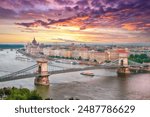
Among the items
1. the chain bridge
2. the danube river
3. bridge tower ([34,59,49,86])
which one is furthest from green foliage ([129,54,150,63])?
bridge tower ([34,59,49,86])

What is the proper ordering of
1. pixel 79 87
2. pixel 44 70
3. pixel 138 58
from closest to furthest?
pixel 79 87 < pixel 44 70 < pixel 138 58

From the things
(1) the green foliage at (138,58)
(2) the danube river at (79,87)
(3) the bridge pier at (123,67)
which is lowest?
(2) the danube river at (79,87)

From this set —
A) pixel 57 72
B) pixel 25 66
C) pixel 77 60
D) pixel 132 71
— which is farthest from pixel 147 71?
pixel 25 66

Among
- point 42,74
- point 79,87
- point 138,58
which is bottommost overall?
point 79,87

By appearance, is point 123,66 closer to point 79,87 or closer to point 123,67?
point 123,67

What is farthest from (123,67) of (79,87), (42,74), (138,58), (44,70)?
(79,87)

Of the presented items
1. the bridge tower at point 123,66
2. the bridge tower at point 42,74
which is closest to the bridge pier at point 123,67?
the bridge tower at point 123,66

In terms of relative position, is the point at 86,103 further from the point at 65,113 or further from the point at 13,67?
the point at 13,67

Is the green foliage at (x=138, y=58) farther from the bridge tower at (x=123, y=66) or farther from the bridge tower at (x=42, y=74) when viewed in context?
the bridge tower at (x=42, y=74)
